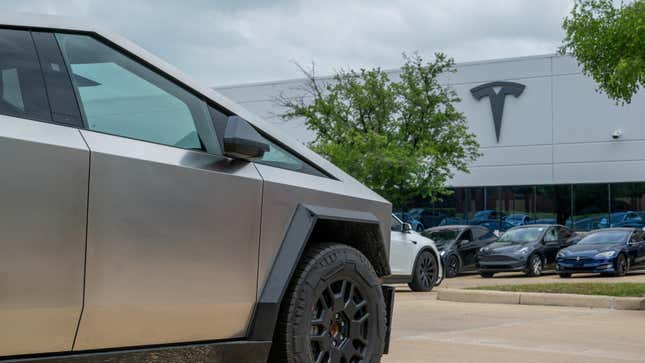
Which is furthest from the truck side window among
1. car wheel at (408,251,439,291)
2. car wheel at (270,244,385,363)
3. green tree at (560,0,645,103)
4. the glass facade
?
the glass facade

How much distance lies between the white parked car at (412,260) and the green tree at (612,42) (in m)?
6.48

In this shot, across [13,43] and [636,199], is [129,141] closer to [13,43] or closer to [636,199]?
[13,43]

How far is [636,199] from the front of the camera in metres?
37.1

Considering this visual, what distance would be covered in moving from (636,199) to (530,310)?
90.1 feet

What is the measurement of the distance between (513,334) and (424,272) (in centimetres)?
843

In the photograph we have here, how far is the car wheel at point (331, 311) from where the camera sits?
4164mm

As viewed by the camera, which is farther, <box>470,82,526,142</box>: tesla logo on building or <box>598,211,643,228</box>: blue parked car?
<box>470,82,526,142</box>: tesla logo on building

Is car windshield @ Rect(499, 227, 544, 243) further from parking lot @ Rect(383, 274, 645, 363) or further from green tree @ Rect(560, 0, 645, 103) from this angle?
parking lot @ Rect(383, 274, 645, 363)

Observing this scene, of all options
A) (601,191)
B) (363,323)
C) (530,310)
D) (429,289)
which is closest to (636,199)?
(601,191)

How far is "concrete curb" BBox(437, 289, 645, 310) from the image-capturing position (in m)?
11.7

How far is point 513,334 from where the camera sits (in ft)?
28.1

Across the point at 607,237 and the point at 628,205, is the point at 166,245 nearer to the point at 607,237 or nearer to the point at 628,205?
the point at 607,237

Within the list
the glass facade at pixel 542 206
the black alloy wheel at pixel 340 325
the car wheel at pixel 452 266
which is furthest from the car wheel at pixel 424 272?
the glass facade at pixel 542 206

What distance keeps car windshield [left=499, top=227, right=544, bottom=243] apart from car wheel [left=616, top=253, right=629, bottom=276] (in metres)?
2.56
